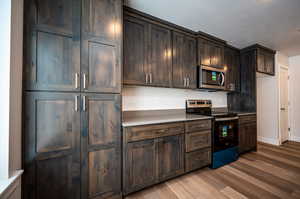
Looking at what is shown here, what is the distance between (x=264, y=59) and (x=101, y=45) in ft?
12.8

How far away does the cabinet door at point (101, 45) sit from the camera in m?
1.29

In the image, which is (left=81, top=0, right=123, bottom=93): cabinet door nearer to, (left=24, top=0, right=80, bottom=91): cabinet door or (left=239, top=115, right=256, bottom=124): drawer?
(left=24, top=0, right=80, bottom=91): cabinet door

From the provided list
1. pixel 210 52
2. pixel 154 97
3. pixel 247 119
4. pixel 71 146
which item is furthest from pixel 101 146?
pixel 247 119

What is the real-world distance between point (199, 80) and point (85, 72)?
2.01m

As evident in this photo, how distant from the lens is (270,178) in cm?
186

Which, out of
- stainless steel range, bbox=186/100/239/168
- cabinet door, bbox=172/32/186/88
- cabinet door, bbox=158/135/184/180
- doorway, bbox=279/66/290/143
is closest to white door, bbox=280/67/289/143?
doorway, bbox=279/66/290/143

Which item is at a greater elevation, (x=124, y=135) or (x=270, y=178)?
(x=124, y=135)

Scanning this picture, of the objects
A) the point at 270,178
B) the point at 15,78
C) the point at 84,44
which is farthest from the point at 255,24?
the point at 15,78

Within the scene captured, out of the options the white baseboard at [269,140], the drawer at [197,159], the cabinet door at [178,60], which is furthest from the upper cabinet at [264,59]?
the drawer at [197,159]

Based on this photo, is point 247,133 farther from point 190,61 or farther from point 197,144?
point 190,61

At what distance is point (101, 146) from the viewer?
1339mm

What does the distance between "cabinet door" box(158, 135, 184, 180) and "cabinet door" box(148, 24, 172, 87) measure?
36.0 inches

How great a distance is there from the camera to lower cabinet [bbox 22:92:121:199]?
1.08 metres

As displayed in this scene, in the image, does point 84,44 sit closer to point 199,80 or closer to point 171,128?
point 171,128
